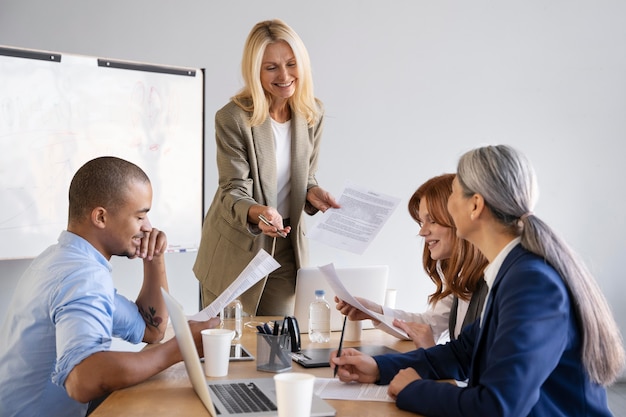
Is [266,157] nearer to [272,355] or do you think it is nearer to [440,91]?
[272,355]

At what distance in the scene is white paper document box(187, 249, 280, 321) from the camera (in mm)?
1866

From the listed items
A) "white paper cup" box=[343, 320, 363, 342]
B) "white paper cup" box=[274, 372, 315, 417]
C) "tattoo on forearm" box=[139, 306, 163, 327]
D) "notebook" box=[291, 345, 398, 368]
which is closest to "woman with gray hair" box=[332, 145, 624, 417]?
"notebook" box=[291, 345, 398, 368]

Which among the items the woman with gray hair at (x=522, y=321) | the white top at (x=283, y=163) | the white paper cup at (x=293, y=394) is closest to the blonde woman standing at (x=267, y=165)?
the white top at (x=283, y=163)

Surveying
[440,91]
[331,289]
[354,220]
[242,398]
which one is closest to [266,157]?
[354,220]

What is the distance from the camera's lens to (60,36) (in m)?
3.67

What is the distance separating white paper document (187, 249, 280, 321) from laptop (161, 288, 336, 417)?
234 millimetres

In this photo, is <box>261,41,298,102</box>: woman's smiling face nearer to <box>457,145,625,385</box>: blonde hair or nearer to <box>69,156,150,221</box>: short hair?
<box>69,156,150,221</box>: short hair

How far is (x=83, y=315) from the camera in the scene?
1608 mm

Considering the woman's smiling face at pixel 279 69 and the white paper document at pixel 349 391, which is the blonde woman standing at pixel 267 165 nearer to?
the woman's smiling face at pixel 279 69

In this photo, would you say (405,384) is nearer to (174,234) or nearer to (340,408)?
(340,408)

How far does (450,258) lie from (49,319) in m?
1.18

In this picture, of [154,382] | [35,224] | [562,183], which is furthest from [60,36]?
[562,183]

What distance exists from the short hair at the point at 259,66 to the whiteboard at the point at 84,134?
36.7 inches

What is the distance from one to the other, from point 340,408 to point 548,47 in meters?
3.59
